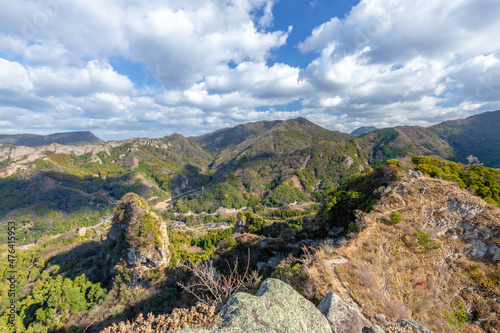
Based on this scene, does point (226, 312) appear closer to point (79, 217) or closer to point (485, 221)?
point (485, 221)

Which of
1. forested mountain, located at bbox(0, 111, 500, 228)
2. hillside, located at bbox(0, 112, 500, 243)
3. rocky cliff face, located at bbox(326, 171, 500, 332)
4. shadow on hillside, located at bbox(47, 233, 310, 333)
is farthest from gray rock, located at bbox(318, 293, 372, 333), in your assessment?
forested mountain, located at bbox(0, 111, 500, 228)

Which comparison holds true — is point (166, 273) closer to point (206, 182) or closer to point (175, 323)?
point (175, 323)

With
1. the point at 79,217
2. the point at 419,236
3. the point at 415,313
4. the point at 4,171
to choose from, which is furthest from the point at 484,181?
the point at 4,171

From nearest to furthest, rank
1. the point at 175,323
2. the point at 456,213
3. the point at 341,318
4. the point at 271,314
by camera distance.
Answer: the point at 175,323, the point at 271,314, the point at 341,318, the point at 456,213

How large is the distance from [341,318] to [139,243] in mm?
42634

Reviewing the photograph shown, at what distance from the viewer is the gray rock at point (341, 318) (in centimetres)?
566

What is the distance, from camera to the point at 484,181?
59.1 ft

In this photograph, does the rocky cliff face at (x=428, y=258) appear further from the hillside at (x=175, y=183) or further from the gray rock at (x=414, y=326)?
the hillside at (x=175, y=183)

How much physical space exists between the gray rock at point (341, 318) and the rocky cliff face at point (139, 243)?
40601 mm

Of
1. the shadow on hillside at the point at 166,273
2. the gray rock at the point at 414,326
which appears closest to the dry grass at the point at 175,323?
the shadow on hillside at the point at 166,273

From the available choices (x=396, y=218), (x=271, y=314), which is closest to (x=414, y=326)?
(x=271, y=314)

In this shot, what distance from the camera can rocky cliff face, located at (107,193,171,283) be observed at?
126 ft

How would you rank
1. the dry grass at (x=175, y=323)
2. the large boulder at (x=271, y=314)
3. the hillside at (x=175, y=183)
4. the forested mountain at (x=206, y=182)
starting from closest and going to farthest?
the large boulder at (x=271, y=314) → the dry grass at (x=175, y=323) → the hillside at (x=175, y=183) → the forested mountain at (x=206, y=182)

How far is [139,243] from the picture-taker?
3831 centimetres
